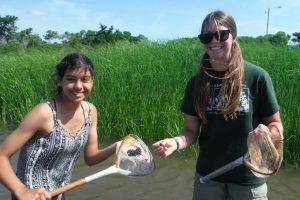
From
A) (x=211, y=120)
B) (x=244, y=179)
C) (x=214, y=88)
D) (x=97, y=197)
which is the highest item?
(x=214, y=88)

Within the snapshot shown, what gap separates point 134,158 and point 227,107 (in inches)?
25.3

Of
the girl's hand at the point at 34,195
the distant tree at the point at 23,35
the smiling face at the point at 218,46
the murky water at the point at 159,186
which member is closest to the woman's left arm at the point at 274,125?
the smiling face at the point at 218,46

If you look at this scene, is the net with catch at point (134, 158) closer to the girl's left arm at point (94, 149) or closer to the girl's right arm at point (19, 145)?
the girl's left arm at point (94, 149)

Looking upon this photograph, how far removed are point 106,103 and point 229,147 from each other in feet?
13.3

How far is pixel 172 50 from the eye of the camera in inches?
265

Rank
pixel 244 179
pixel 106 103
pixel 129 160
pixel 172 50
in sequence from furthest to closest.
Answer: pixel 172 50 → pixel 106 103 → pixel 129 160 → pixel 244 179

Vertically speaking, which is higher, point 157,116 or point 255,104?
point 255,104

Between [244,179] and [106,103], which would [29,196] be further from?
[106,103]

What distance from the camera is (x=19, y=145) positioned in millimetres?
1872

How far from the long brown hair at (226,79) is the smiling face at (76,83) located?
0.62 meters

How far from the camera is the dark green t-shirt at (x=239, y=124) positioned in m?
2.00

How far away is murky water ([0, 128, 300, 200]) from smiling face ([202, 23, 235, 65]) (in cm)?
252

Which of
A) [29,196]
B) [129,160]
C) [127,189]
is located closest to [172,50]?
[127,189]

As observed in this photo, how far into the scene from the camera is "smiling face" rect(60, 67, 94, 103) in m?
2.05
